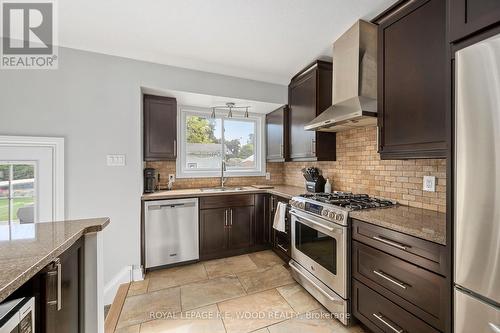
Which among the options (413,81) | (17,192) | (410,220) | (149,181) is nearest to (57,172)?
(17,192)

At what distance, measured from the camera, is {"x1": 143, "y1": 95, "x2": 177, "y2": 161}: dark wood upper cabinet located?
2758mm

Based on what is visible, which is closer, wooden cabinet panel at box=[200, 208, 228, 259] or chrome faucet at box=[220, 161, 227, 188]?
wooden cabinet panel at box=[200, 208, 228, 259]

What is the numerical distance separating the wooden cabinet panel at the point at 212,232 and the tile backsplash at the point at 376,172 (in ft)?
5.13

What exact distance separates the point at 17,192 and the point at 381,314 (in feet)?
10.7

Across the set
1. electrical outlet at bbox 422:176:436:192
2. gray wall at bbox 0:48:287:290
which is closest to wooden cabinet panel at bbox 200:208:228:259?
gray wall at bbox 0:48:287:290

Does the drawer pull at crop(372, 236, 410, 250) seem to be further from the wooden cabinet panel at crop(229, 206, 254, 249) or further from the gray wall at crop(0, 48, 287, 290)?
the gray wall at crop(0, 48, 287, 290)

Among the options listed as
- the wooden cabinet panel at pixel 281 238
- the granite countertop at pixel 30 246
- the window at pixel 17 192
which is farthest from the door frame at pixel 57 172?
the wooden cabinet panel at pixel 281 238

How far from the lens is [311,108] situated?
8.94 ft

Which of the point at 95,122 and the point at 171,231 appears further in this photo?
the point at 171,231

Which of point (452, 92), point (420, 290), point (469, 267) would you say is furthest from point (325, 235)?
point (452, 92)

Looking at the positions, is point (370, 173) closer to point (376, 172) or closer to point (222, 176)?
point (376, 172)

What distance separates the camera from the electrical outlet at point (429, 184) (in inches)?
68.2

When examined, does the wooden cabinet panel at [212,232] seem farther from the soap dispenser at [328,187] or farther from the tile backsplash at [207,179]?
the soap dispenser at [328,187]

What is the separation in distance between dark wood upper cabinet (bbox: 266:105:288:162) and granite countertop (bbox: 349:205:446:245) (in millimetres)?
1731
